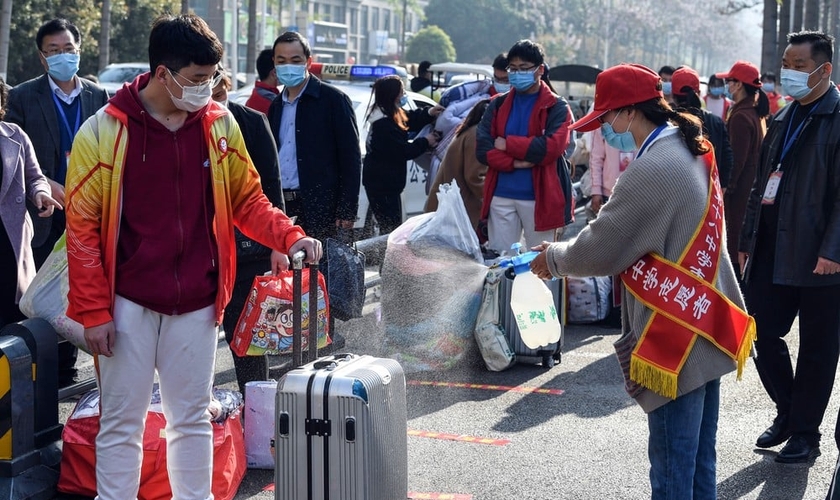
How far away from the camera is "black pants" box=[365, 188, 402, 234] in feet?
33.0

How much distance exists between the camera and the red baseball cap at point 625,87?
398 centimetres

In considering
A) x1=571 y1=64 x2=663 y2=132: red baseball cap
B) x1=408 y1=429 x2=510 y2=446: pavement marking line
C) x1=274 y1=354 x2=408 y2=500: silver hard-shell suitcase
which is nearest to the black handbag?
x1=408 y1=429 x2=510 y2=446: pavement marking line

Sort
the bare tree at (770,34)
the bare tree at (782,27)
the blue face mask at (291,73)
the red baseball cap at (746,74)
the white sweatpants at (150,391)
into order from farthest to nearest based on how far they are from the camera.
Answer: the bare tree at (782,27) → the bare tree at (770,34) → the red baseball cap at (746,74) → the blue face mask at (291,73) → the white sweatpants at (150,391)

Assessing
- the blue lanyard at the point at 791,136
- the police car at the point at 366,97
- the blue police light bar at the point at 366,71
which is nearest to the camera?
the blue lanyard at the point at 791,136

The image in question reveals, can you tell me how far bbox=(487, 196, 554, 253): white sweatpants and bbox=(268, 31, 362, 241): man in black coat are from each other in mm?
1288

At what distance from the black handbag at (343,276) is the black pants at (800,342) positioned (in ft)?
7.91

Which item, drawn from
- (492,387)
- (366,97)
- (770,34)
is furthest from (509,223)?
(770,34)

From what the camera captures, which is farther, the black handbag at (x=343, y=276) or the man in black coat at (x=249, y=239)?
the black handbag at (x=343, y=276)

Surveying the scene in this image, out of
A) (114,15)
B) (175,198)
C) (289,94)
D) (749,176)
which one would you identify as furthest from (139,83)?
(114,15)

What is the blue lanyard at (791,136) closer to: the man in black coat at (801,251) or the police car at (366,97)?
the man in black coat at (801,251)

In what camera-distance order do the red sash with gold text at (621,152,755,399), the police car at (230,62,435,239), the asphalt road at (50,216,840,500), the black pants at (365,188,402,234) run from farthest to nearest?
the police car at (230,62,435,239) → the black pants at (365,188,402,234) → the asphalt road at (50,216,840,500) → the red sash with gold text at (621,152,755,399)

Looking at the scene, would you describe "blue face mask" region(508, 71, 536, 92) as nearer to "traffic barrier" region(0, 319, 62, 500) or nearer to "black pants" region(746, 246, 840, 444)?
"black pants" region(746, 246, 840, 444)

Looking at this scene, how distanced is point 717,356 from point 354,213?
3700 millimetres

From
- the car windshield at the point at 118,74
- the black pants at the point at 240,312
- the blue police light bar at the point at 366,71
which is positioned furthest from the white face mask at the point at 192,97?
the car windshield at the point at 118,74
